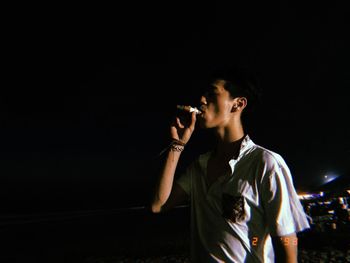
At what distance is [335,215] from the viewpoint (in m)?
11.6

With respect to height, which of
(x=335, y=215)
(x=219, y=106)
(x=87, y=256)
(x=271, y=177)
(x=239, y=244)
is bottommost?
(x=87, y=256)

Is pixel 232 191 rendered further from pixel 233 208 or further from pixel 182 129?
pixel 182 129

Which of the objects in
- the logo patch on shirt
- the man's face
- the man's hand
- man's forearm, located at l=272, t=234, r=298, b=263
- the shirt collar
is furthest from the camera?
the man's hand

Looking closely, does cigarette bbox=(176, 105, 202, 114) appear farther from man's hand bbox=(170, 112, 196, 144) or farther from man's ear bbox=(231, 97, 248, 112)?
man's ear bbox=(231, 97, 248, 112)

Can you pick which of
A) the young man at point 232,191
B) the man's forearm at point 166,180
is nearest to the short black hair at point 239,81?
the young man at point 232,191

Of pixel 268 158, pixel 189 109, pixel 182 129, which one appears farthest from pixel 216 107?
pixel 268 158

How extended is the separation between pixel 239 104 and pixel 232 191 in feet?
2.68

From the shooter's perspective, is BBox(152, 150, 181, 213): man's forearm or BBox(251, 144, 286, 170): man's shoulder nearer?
BBox(251, 144, 286, 170): man's shoulder

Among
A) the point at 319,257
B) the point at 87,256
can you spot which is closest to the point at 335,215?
the point at 319,257

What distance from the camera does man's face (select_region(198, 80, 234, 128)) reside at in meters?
2.07

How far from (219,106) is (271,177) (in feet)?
2.45

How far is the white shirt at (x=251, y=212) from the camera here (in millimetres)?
1533

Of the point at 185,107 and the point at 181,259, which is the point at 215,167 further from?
the point at 181,259

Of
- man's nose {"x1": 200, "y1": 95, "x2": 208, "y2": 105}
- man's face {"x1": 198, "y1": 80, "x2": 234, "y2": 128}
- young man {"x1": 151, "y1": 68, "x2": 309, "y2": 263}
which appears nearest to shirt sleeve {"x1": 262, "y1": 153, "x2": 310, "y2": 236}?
young man {"x1": 151, "y1": 68, "x2": 309, "y2": 263}
